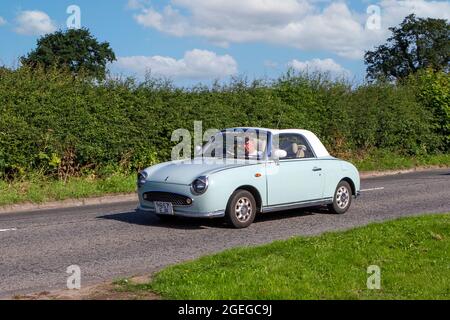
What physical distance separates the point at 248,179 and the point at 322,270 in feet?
14.0

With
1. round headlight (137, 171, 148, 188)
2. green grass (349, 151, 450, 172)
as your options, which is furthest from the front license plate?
green grass (349, 151, 450, 172)

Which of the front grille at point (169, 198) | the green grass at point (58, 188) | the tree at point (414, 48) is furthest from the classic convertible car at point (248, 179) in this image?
the tree at point (414, 48)

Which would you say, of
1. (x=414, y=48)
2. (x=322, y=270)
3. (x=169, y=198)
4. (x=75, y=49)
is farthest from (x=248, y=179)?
(x=414, y=48)

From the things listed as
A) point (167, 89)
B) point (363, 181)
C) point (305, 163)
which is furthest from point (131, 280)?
point (363, 181)

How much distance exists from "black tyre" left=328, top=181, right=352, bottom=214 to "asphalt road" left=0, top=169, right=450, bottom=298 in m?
0.16

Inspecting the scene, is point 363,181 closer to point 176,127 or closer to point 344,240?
point 176,127

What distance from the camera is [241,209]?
1132cm

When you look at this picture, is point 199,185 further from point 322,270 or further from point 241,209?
point 322,270

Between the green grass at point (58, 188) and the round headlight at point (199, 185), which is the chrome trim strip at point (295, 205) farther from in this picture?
the green grass at point (58, 188)

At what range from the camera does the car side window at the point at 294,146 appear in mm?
12258

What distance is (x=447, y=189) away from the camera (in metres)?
17.4

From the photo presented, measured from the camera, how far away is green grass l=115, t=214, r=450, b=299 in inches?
248

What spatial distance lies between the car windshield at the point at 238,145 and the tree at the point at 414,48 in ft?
205
